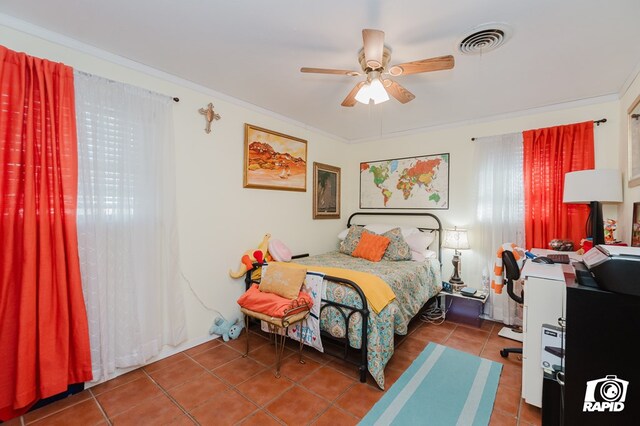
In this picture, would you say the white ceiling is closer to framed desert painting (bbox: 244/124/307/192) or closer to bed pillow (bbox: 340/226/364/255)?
framed desert painting (bbox: 244/124/307/192)

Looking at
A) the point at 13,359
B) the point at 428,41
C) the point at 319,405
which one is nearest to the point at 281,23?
the point at 428,41

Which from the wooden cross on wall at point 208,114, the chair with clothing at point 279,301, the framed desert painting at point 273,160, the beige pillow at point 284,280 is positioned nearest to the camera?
the chair with clothing at point 279,301

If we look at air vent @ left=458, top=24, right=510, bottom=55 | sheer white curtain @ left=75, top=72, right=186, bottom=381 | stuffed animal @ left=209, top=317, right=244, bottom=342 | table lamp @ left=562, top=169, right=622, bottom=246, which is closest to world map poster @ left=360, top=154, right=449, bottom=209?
table lamp @ left=562, top=169, right=622, bottom=246

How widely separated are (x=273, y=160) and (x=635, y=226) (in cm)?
331

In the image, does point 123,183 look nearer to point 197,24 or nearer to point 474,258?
point 197,24

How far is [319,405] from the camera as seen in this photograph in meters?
1.89

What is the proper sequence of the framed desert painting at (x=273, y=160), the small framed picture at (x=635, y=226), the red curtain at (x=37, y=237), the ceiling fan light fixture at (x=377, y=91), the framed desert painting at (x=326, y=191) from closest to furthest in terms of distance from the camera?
the red curtain at (x=37, y=237), the ceiling fan light fixture at (x=377, y=91), the small framed picture at (x=635, y=226), the framed desert painting at (x=273, y=160), the framed desert painting at (x=326, y=191)

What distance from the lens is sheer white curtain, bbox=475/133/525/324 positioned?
3135mm

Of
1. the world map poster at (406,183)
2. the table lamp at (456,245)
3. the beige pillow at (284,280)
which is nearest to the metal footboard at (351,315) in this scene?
the beige pillow at (284,280)

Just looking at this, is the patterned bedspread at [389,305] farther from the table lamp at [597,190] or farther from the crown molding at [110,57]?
the crown molding at [110,57]

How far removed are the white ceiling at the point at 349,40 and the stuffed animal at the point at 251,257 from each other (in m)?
1.61

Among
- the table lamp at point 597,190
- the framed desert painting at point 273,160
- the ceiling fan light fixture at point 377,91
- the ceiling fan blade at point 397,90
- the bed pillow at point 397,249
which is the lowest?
the bed pillow at point 397,249

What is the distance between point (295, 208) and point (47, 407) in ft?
8.98

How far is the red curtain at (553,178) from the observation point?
9.13ft
